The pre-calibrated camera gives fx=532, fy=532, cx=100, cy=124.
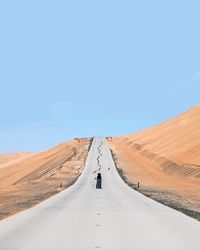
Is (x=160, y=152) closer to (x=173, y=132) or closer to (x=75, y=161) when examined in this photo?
(x=75, y=161)

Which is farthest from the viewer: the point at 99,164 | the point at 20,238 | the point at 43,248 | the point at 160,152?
the point at 160,152

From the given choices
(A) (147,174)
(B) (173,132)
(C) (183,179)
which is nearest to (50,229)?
(C) (183,179)

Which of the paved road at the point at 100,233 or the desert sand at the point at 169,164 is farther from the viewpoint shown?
the desert sand at the point at 169,164

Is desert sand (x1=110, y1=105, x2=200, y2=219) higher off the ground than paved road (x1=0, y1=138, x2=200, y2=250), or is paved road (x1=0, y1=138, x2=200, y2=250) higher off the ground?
desert sand (x1=110, y1=105, x2=200, y2=219)

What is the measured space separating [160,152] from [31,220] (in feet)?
335

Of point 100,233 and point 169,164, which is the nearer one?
point 100,233

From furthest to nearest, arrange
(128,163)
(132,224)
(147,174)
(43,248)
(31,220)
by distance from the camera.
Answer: (128,163) → (147,174) → (31,220) → (132,224) → (43,248)

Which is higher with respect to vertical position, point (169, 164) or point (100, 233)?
point (169, 164)

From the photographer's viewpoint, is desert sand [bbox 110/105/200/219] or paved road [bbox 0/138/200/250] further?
desert sand [bbox 110/105/200/219]

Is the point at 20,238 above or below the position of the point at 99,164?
below

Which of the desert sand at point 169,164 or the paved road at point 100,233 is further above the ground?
the desert sand at point 169,164

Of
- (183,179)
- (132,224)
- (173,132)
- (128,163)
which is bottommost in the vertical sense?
(132,224)

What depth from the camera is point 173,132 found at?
6314 inches

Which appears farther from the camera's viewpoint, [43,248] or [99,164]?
[99,164]
